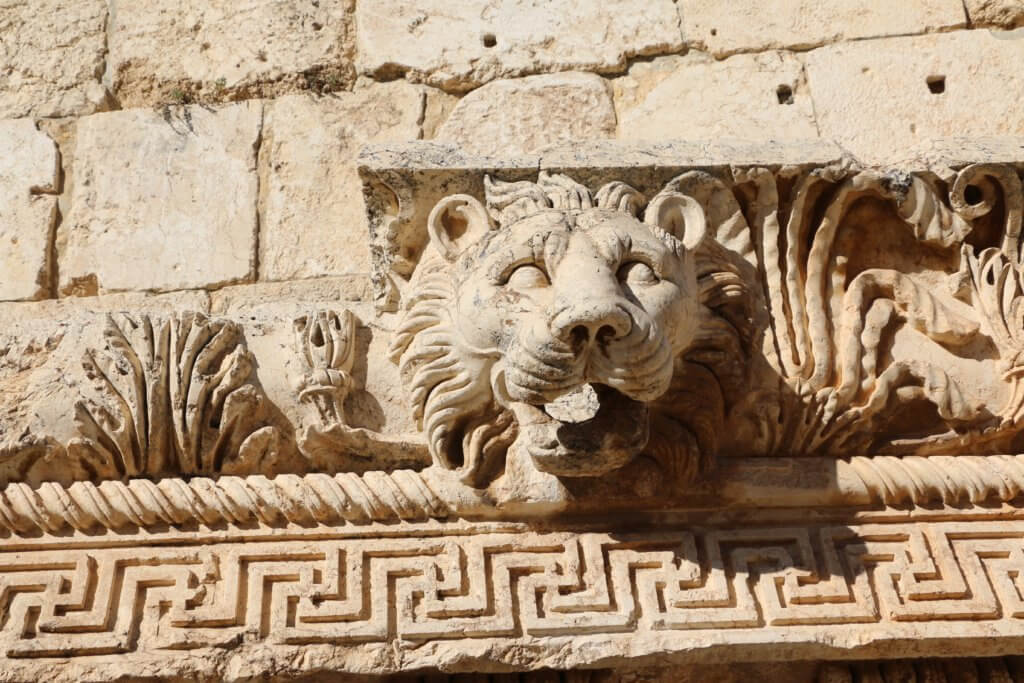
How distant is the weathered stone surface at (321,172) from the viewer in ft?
9.55

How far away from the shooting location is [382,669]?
226cm

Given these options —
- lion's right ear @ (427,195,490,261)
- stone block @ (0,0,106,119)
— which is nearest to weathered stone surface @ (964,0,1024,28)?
lion's right ear @ (427,195,490,261)

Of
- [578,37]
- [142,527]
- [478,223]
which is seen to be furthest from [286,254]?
[578,37]

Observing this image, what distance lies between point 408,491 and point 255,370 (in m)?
0.45

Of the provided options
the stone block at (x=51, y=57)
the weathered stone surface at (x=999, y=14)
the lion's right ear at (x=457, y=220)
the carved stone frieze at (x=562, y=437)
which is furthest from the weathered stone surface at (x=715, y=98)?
the stone block at (x=51, y=57)

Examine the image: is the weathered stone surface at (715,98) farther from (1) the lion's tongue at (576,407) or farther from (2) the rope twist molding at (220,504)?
(2) the rope twist molding at (220,504)

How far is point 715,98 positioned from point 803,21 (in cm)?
37

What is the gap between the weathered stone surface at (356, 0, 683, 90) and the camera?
319cm

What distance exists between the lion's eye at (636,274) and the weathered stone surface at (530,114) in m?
0.85

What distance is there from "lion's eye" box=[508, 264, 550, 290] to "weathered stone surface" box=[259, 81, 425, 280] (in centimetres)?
69

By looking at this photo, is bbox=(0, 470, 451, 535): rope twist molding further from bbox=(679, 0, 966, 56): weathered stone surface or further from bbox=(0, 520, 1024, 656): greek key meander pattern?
bbox=(679, 0, 966, 56): weathered stone surface

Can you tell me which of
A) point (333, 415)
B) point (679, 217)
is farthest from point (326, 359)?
point (679, 217)

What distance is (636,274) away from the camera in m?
2.28

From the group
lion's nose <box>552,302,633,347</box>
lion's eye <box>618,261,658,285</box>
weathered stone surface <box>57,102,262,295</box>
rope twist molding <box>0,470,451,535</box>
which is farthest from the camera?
weathered stone surface <box>57,102,262,295</box>
